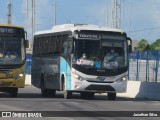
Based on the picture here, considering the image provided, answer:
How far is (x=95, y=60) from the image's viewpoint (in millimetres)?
29188

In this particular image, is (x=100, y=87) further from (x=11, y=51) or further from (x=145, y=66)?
(x=145, y=66)

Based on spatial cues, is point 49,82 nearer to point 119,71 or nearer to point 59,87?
point 59,87

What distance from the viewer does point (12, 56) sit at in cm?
2984

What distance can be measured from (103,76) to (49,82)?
401cm

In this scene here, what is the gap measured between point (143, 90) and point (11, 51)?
8735 millimetres

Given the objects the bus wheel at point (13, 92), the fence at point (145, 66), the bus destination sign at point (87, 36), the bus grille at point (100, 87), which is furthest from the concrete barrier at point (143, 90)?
the bus wheel at point (13, 92)

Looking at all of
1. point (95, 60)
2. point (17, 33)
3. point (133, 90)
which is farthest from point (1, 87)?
point (133, 90)

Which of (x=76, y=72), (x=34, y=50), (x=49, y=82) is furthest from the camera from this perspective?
(x=34, y=50)

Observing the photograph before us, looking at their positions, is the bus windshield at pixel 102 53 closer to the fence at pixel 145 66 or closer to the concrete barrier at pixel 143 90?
the concrete barrier at pixel 143 90

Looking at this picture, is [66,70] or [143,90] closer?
[66,70]

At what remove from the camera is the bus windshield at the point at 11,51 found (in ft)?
97.2

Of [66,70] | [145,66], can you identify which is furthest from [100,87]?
[145,66]

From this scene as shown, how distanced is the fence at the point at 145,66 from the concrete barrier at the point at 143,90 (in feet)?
3.18

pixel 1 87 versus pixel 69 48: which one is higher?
pixel 69 48
